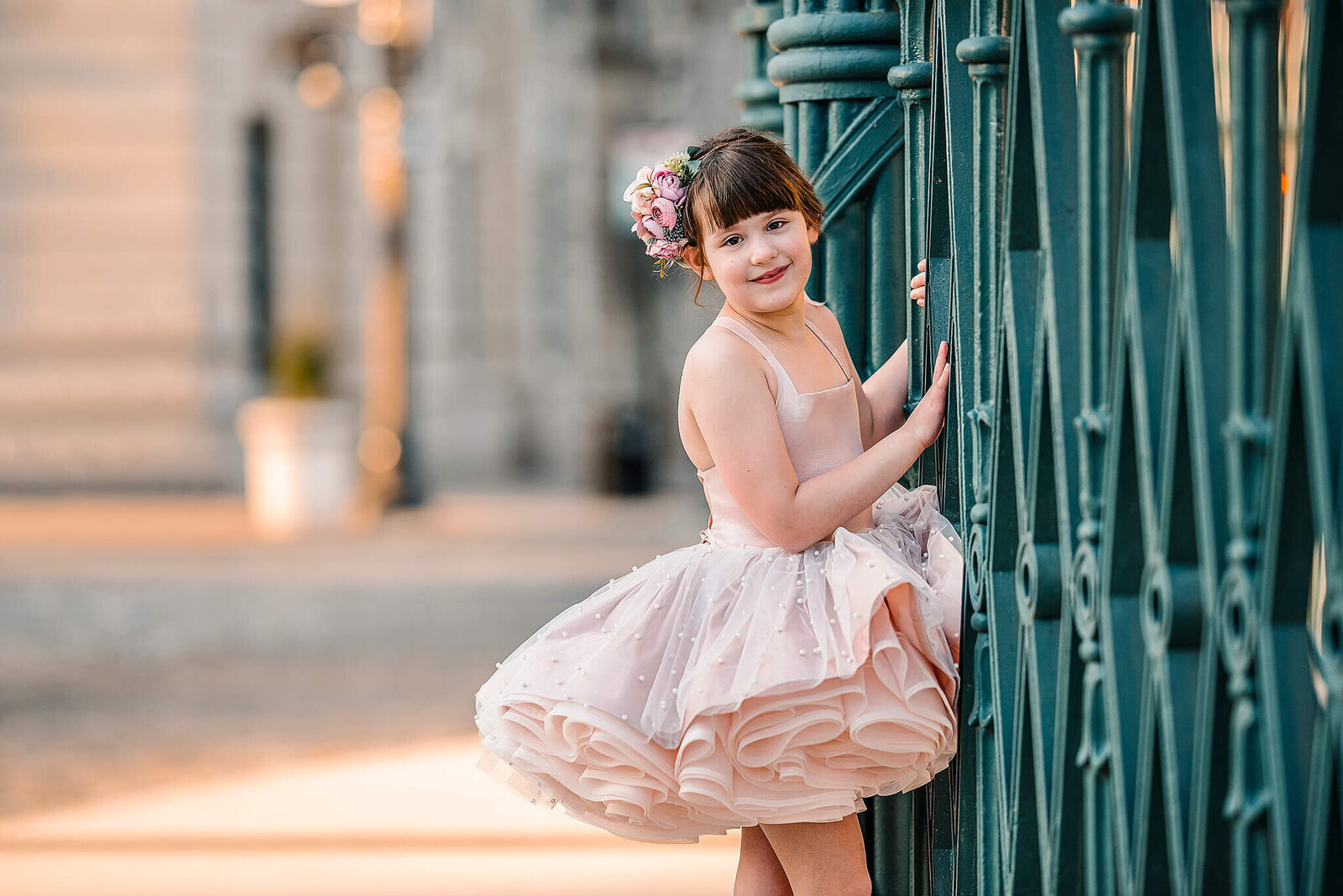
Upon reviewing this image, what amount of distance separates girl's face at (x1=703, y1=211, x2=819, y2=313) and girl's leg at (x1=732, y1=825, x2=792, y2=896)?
3.15ft

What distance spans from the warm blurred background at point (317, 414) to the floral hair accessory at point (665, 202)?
276 millimetres

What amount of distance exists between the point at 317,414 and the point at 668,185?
13286 mm

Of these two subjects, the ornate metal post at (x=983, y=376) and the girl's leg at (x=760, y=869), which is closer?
the ornate metal post at (x=983, y=376)

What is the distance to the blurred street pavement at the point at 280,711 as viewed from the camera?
5023 mm

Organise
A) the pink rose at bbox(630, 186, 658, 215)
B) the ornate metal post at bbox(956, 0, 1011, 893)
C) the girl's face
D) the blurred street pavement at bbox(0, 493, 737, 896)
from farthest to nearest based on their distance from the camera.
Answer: the blurred street pavement at bbox(0, 493, 737, 896) → the pink rose at bbox(630, 186, 658, 215) → the girl's face → the ornate metal post at bbox(956, 0, 1011, 893)

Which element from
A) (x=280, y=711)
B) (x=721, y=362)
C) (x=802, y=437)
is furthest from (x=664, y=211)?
(x=280, y=711)

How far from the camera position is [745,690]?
8.66ft

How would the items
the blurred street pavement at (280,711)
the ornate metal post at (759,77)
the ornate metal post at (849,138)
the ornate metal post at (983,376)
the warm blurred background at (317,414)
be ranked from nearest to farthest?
the ornate metal post at (983,376) → the ornate metal post at (849,138) → the ornate metal post at (759,77) → the blurred street pavement at (280,711) → the warm blurred background at (317,414)

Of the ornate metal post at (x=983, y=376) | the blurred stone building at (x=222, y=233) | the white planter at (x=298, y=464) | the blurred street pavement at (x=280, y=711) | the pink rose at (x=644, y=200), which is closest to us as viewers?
the ornate metal post at (x=983, y=376)

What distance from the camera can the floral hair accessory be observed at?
2.97 meters

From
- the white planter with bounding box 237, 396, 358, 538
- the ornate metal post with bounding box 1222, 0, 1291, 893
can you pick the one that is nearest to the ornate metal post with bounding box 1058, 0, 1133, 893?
the ornate metal post with bounding box 1222, 0, 1291, 893

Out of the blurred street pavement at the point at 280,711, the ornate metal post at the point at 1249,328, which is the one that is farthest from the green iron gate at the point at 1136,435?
the blurred street pavement at the point at 280,711

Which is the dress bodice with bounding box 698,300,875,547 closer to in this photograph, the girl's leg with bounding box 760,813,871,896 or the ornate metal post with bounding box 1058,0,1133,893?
the girl's leg with bounding box 760,813,871,896

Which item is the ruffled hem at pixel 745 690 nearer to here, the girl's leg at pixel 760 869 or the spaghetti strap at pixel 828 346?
the girl's leg at pixel 760 869
